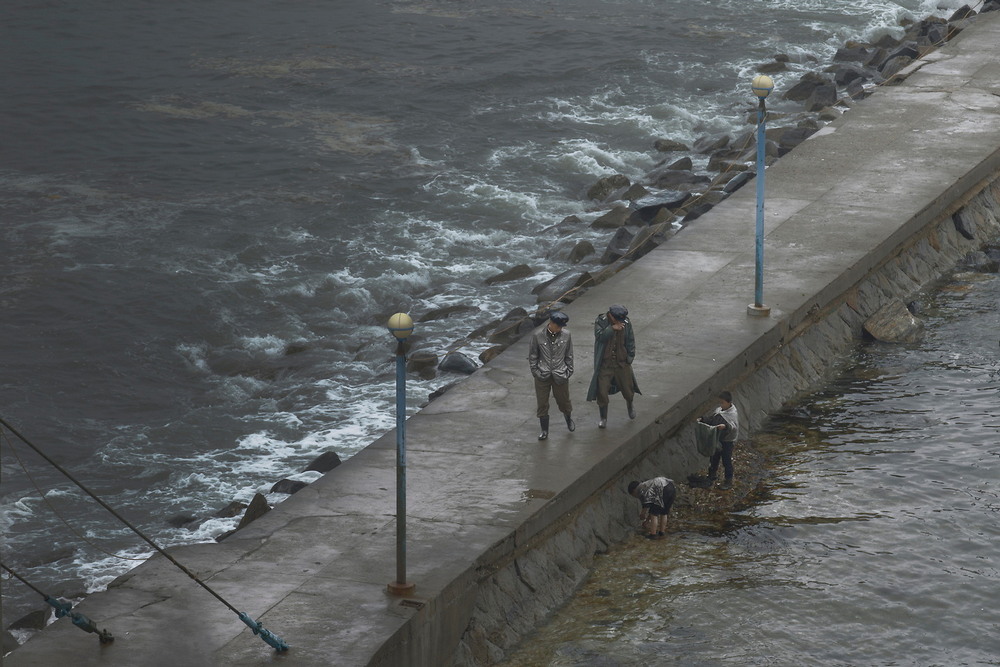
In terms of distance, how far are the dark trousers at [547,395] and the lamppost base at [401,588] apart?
3295mm

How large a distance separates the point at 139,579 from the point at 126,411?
27.1 ft

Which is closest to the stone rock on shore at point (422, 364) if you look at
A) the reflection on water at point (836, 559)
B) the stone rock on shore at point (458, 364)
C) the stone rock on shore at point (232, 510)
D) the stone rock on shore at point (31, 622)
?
the stone rock on shore at point (458, 364)

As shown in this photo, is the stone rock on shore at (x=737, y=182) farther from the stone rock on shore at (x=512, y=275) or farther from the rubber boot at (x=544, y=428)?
the rubber boot at (x=544, y=428)

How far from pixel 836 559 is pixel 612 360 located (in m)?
3.14

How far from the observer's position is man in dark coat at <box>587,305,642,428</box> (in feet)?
50.8

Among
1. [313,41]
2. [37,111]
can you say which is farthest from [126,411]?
[313,41]

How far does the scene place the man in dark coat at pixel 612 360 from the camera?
15.5m

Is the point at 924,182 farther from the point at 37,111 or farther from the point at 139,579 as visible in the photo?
the point at 37,111

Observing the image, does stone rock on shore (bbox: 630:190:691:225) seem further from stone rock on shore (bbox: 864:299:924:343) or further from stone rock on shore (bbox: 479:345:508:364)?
stone rock on shore (bbox: 864:299:924:343)

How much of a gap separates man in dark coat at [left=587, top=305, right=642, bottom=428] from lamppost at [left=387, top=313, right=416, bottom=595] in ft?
11.9

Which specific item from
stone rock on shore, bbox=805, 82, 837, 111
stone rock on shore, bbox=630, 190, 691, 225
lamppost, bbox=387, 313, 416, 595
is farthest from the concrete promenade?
stone rock on shore, bbox=805, 82, 837, 111

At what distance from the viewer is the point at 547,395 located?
15.4 m

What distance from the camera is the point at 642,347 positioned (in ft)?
59.6

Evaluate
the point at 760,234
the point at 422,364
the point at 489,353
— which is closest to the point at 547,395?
the point at 760,234
